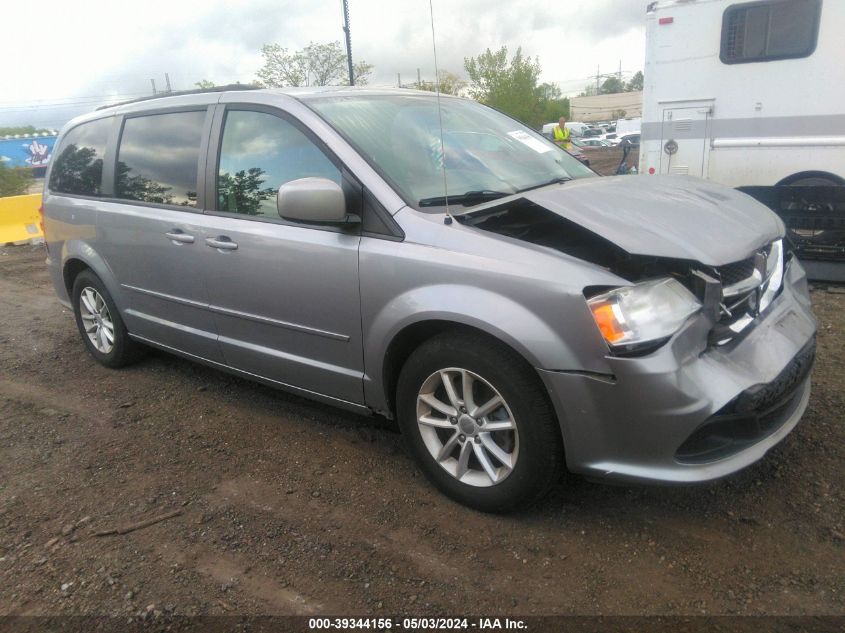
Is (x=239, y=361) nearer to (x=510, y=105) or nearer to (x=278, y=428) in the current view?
(x=278, y=428)

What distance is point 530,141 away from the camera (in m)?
3.84

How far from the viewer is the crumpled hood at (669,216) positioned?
2.38 m

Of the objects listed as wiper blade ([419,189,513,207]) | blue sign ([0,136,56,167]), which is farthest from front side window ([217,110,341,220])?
blue sign ([0,136,56,167])

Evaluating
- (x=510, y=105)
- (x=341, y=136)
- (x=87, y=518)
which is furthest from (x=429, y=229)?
(x=510, y=105)

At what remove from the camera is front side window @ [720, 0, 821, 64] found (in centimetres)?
663

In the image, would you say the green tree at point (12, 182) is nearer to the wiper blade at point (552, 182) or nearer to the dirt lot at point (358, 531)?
the dirt lot at point (358, 531)

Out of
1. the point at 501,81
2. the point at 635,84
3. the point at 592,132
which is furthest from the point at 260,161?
the point at 635,84

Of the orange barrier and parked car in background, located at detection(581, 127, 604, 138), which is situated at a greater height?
the orange barrier

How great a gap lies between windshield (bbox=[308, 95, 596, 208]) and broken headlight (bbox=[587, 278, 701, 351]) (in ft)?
3.10

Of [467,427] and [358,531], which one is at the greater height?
[467,427]

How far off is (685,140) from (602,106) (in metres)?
85.0

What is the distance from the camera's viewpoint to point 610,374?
2.26 meters

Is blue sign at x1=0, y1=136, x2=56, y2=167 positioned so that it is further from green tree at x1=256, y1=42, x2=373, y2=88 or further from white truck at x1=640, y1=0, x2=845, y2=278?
white truck at x1=640, y1=0, x2=845, y2=278

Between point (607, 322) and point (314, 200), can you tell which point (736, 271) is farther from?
point (314, 200)
